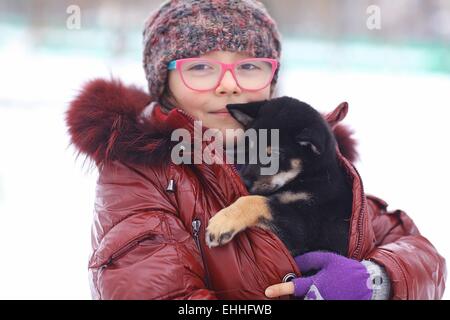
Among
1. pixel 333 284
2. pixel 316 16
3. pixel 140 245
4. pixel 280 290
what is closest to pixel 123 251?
pixel 140 245

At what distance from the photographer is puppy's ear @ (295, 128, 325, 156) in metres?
1.26

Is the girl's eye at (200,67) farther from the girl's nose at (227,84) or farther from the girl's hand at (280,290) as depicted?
the girl's hand at (280,290)

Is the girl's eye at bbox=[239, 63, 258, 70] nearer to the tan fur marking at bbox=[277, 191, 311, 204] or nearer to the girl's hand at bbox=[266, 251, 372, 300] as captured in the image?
the tan fur marking at bbox=[277, 191, 311, 204]

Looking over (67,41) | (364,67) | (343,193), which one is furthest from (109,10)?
(343,193)

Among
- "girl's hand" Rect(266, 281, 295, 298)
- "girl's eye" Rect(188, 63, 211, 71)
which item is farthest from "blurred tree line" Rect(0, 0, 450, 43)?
"girl's hand" Rect(266, 281, 295, 298)

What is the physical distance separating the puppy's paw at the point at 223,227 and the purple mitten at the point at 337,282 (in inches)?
6.1

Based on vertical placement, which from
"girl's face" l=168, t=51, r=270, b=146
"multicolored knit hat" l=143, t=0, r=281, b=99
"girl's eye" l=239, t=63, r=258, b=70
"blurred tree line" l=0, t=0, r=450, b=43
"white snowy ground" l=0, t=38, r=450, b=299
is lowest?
"white snowy ground" l=0, t=38, r=450, b=299

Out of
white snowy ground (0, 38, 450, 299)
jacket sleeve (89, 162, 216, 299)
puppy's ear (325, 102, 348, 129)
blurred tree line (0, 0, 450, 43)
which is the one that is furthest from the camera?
blurred tree line (0, 0, 450, 43)

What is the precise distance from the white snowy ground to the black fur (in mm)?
420

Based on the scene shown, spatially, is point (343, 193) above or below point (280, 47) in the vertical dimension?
below

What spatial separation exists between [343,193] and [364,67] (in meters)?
4.25
